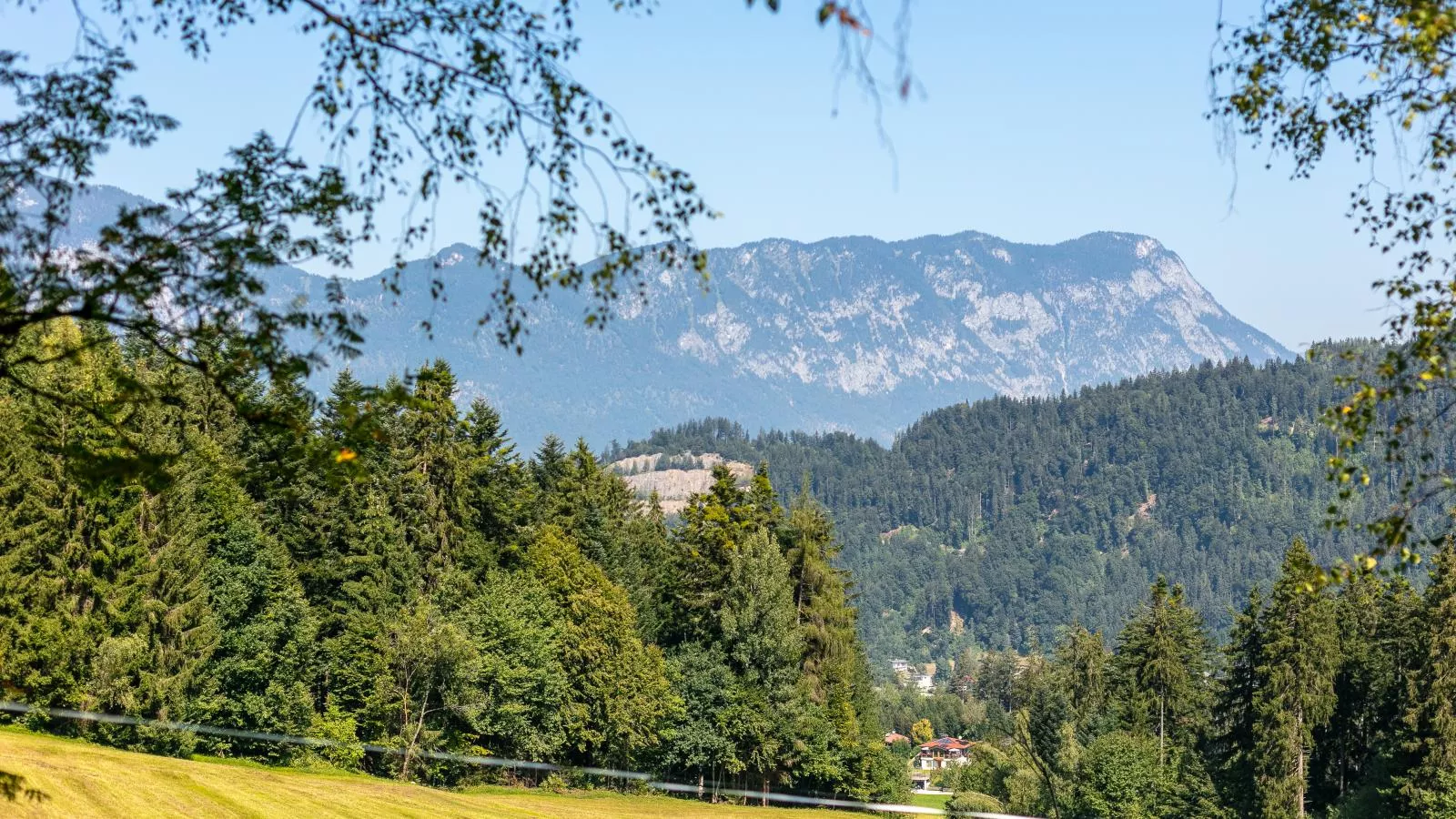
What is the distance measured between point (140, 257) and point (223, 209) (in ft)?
2.51

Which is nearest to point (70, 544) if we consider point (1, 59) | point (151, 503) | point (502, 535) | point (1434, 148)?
point (151, 503)

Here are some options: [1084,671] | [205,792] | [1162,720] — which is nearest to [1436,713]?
[1162,720]

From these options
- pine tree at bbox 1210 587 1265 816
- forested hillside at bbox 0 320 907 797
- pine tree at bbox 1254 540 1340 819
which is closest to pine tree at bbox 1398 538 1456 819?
pine tree at bbox 1254 540 1340 819

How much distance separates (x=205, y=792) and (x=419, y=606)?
20294mm

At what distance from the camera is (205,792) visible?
35.6 m

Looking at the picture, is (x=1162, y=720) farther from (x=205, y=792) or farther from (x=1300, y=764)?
(x=205, y=792)

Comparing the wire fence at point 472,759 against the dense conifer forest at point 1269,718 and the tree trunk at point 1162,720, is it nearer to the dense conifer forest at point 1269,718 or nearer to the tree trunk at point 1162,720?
the dense conifer forest at point 1269,718

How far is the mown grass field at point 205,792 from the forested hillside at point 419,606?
12.0ft

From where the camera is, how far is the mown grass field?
3119 centimetres

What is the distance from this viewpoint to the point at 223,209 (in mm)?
10664

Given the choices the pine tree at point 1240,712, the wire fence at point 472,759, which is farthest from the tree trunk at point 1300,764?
the wire fence at point 472,759

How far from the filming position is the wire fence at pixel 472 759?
44969 millimetres

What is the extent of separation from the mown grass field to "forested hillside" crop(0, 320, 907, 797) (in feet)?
12.0

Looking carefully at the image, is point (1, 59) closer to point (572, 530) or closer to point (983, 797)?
point (572, 530)
